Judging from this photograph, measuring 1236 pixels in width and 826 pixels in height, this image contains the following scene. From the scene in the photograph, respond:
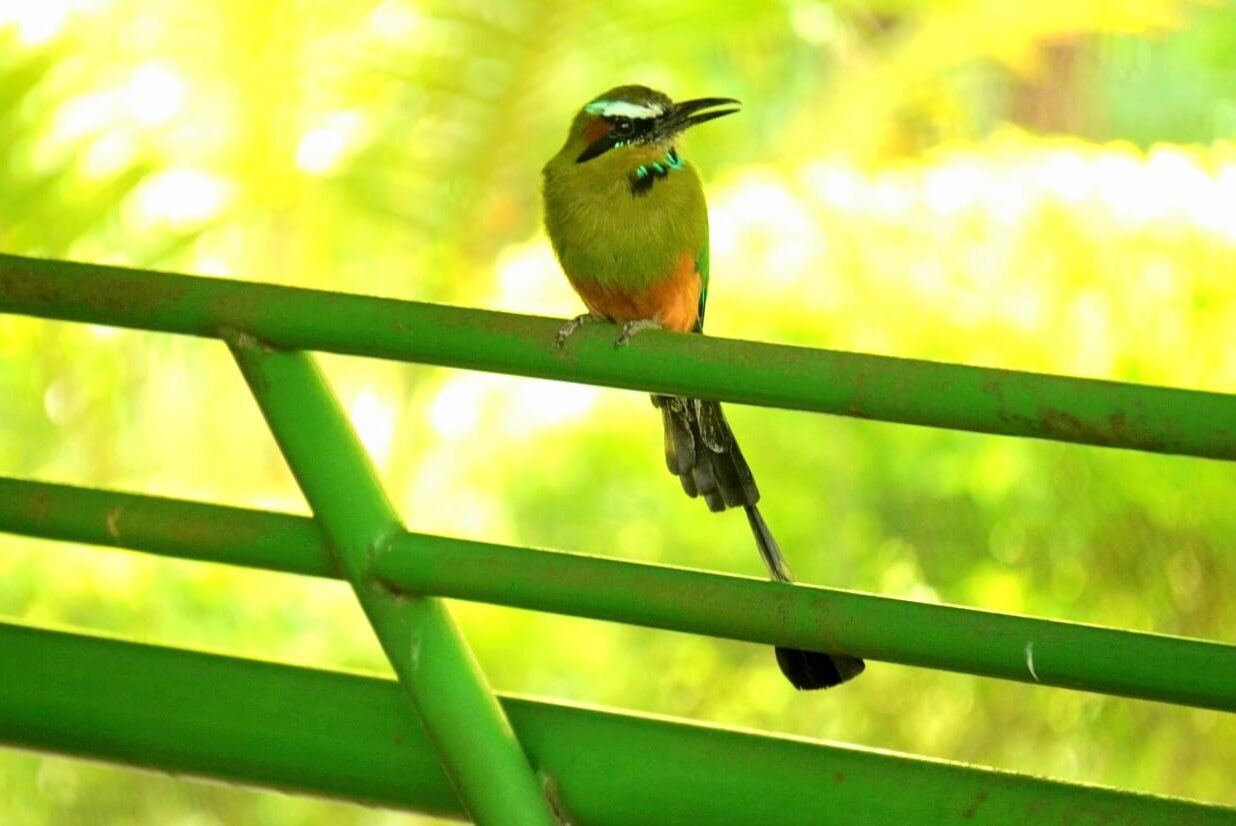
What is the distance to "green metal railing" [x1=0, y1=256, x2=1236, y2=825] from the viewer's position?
1005 mm

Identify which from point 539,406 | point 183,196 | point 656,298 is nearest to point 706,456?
point 656,298

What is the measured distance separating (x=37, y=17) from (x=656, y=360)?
4.31 m

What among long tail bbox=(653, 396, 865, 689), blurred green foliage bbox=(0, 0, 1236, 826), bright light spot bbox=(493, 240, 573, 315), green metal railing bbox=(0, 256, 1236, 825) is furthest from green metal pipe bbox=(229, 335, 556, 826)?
bright light spot bbox=(493, 240, 573, 315)

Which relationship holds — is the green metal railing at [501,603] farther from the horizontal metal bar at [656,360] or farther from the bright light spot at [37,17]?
the bright light spot at [37,17]

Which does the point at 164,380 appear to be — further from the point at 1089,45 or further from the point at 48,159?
the point at 1089,45

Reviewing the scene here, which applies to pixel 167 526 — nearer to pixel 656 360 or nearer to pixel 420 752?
pixel 420 752

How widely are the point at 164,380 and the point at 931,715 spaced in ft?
8.95

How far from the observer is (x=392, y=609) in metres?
1.16

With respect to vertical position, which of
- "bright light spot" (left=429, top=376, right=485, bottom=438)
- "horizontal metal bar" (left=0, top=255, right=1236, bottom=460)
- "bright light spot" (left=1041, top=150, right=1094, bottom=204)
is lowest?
"bright light spot" (left=429, top=376, right=485, bottom=438)

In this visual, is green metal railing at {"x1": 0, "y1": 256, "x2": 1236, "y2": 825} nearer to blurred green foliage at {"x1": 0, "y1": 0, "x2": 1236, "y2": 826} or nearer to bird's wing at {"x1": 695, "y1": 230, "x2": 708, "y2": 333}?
bird's wing at {"x1": 695, "y1": 230, "x2": 708, "y2": 333}

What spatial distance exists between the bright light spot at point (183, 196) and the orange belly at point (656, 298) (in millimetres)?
2936

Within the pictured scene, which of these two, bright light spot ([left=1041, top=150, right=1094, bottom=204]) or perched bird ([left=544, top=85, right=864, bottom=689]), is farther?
bright light spot ([left=1041, top=150, right=1094, bottom=204])

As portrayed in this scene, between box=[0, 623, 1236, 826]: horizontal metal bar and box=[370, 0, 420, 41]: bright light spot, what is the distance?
3.71m

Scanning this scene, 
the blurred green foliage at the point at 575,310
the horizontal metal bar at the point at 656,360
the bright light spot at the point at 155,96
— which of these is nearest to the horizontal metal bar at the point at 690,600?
the horizontal metal bar at the point at 656,360
